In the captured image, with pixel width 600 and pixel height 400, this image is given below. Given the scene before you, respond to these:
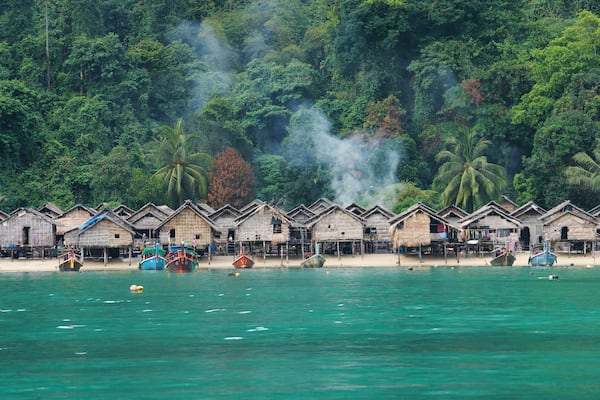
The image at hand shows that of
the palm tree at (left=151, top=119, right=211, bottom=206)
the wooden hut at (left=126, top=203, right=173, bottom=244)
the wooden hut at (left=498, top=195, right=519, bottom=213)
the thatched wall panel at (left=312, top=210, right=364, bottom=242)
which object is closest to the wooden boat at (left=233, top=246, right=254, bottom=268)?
the thatched wall panel at (left=312, top=210, right=364, bottom=242)

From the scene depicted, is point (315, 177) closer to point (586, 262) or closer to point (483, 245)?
point (483, 245)

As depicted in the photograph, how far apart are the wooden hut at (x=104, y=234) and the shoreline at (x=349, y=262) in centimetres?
126

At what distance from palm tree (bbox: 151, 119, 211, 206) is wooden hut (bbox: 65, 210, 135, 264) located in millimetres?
9884

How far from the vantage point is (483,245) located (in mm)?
70938

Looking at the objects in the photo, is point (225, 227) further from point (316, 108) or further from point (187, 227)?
point (316, 108)

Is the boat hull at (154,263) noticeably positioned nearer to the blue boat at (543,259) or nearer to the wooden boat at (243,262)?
the wooden boat at (243,262)

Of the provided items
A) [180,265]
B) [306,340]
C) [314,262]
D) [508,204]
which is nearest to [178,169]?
[180,265]

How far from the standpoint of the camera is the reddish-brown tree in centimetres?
8206

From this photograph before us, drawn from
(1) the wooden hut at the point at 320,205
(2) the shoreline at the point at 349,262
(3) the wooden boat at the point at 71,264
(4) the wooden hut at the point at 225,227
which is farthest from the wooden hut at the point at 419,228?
(3) the wooden boat at the point at 71,264

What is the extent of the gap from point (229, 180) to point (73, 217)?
Result: 12750mm

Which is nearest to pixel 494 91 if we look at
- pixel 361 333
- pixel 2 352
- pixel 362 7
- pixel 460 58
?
pixel 460 58

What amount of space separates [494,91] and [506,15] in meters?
9.71

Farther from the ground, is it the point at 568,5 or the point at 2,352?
the point at 568,5

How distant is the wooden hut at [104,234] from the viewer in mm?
68188
